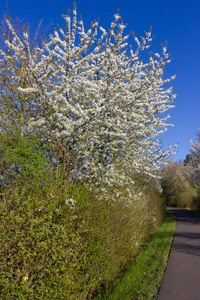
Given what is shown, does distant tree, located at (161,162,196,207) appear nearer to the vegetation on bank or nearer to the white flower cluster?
the white flower cluster

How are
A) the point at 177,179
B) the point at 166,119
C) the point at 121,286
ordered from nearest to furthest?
1. the point at 121,286
2. the point at 166,119
3. the point at 177,179

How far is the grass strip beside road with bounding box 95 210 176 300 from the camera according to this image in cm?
527

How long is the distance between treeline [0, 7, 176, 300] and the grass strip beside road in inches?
12.6

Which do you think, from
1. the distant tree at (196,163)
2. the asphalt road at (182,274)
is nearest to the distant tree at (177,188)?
the distant tree at (196,163)

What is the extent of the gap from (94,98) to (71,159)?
7.60 ft

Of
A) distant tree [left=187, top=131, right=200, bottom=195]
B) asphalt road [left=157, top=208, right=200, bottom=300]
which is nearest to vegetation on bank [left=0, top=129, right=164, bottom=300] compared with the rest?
asphalt road [left=157, top=208, right=200, bottom=300]

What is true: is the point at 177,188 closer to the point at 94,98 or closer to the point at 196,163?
the point at 196,163

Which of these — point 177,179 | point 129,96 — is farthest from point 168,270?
point 177,179

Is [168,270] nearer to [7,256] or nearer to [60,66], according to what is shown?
[7,256]

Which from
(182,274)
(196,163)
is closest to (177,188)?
(196,163)

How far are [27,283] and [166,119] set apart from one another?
8384 millimetres

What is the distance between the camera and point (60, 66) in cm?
739

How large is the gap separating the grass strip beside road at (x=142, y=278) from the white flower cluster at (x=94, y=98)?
272 cm

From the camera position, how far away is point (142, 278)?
20.6ft
